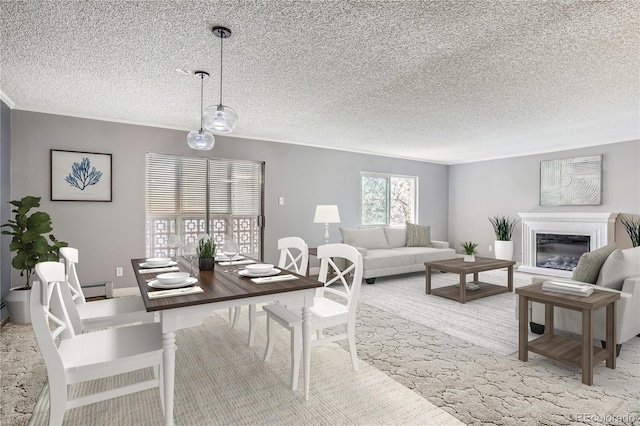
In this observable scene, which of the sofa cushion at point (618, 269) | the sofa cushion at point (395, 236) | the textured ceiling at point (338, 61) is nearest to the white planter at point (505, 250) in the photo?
the sofa cushion at point (395, 236)

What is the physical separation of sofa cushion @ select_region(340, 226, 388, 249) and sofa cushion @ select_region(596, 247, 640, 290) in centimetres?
337

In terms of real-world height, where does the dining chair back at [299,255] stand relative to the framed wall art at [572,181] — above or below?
below

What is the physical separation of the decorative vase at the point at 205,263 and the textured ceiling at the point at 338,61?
152 centimetres

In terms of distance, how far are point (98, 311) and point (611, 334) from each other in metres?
3.61

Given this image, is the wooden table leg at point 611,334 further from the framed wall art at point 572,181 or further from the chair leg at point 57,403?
the framed wall art at point 572,181

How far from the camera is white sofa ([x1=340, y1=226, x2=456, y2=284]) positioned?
16.9 ft

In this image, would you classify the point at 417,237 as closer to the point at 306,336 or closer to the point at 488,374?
the point at 488,374

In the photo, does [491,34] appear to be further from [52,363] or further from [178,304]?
[52,363]

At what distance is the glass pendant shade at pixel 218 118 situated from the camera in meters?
2.43

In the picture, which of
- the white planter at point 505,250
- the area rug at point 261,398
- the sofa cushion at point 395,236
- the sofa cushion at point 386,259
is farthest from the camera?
the white planter at point 505,250

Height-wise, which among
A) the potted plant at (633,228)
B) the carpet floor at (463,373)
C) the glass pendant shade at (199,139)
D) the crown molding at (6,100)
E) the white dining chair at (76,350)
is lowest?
the carpet floor at (463,373)

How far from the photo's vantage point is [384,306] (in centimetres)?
398

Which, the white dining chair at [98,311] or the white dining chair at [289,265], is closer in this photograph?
the white dining chair at [98,311]

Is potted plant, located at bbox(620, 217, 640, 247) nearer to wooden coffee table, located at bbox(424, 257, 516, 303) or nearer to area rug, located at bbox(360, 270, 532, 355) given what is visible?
area rug, located at bbox(360, 270, 532, 355)
